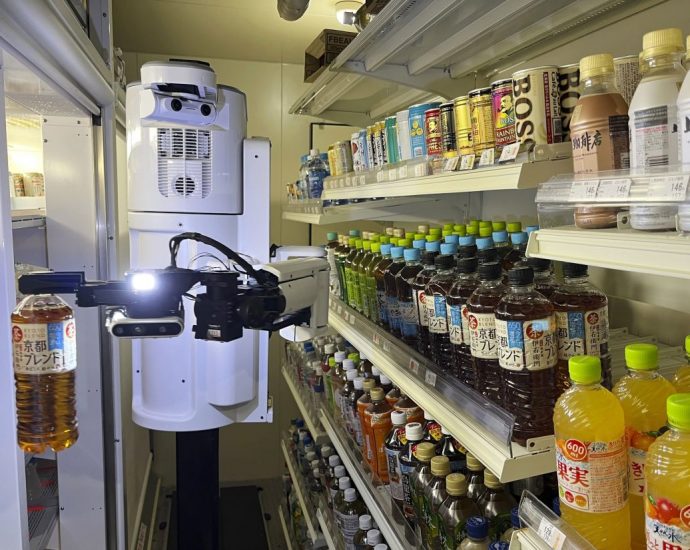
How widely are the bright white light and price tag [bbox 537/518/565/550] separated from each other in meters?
0.90

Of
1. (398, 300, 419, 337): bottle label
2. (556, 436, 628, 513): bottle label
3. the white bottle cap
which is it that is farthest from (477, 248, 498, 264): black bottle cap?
the white bottle cap

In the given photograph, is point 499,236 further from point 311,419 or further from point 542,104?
point 311,419

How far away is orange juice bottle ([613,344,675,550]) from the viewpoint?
3.00 feet

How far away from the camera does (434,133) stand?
147 cm

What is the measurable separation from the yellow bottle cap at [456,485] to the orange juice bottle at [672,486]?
64 centimetres

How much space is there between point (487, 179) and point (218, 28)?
281 cm

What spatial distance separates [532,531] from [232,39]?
344cm

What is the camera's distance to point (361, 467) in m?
2.07

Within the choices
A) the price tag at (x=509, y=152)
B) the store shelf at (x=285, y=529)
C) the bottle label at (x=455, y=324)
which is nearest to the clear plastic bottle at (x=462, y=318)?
the bottle label at (x=455, y=324)

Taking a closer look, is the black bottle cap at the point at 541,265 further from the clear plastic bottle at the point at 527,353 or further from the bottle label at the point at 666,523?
the bottle label at the point at 666,523

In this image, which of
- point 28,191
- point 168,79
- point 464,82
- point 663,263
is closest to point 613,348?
point 663,263

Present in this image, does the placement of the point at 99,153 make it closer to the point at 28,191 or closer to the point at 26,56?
the point at 28,191

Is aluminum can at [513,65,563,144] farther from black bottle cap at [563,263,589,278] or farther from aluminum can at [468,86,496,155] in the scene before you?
black bottle cap at [563,263,589,278]

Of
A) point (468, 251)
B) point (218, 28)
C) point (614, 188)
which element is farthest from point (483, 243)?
point (218, 28)
